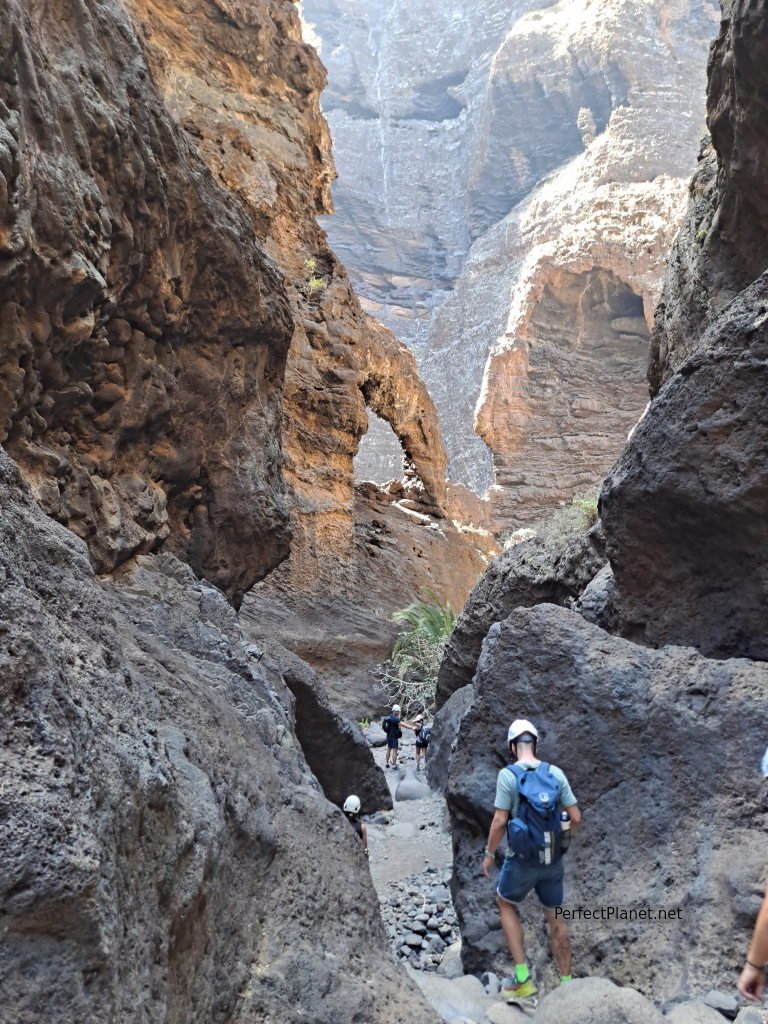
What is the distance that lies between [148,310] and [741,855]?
4.80m

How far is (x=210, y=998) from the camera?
6.06 feet

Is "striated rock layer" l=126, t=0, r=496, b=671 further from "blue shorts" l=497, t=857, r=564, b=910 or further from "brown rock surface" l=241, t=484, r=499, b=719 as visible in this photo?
"blue shorts" l=497, t=857, r=564, b=910

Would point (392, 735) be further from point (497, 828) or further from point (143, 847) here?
point (143, 847)

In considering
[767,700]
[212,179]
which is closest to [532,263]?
[212,179]

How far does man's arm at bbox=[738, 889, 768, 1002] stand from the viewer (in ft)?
6.76

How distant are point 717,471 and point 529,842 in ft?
7.55

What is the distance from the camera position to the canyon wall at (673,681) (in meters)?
2.92

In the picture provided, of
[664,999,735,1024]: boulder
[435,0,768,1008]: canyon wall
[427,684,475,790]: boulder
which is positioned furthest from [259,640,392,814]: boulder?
[664,999,735,1024]: boulder

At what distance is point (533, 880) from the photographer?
9.65 ft

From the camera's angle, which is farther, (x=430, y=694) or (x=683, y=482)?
(x=430, y=694)

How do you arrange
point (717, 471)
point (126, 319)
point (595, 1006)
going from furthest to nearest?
point (126, 319)
point (717, 471)
point (595, 1006)

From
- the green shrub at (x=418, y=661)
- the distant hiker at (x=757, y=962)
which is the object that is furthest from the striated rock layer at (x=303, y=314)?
the distant hiker at (x=757, y=962)

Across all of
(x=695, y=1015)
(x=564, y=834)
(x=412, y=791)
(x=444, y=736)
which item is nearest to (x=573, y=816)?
(x=564, y=834)

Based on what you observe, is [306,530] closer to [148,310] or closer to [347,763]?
[347,763]
